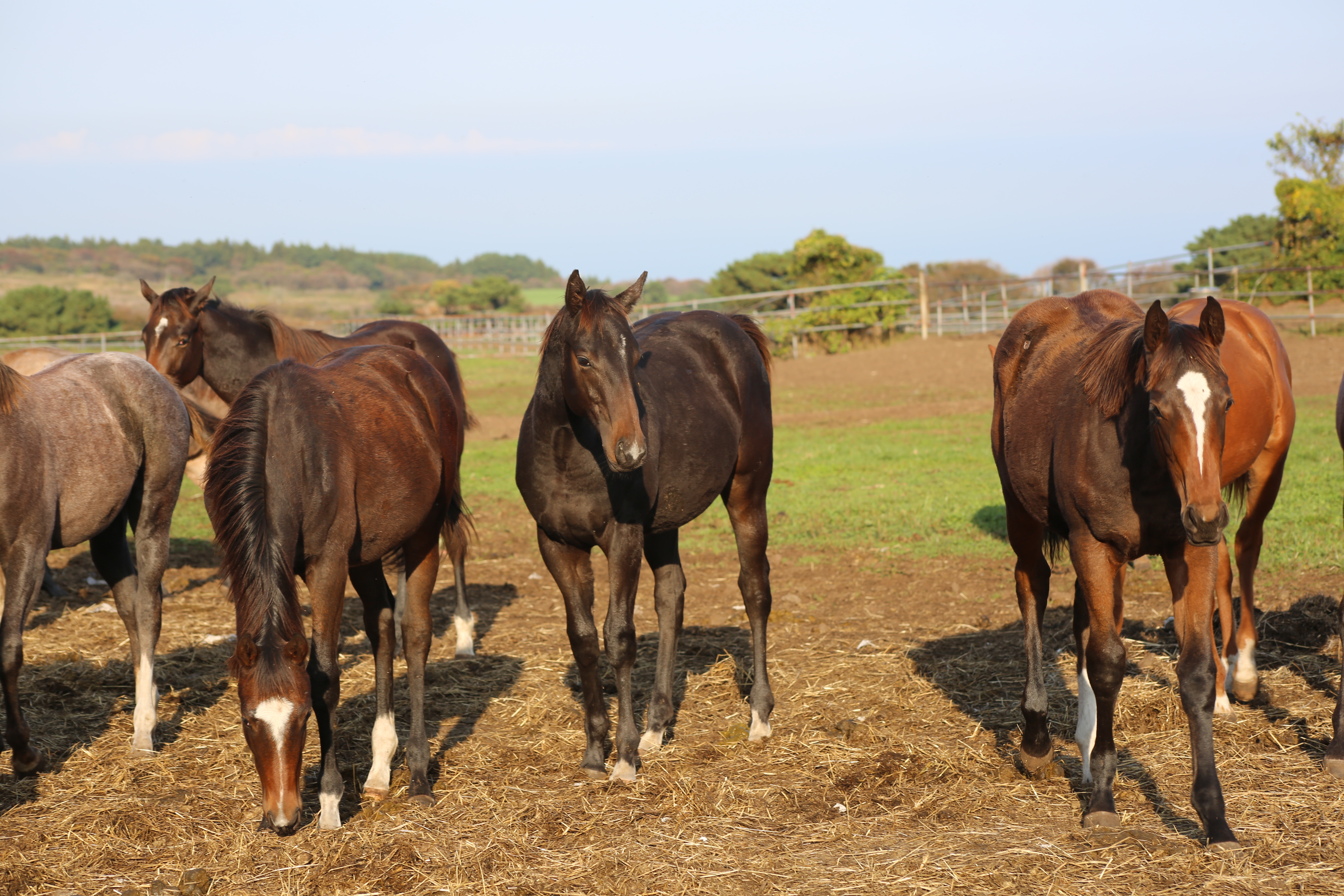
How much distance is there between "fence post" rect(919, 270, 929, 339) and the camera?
2694 centimetres

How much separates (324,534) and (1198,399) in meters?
3.31

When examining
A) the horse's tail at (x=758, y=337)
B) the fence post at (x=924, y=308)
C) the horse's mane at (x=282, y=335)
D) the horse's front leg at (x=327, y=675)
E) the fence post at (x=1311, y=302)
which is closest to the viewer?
the horse's front leg at (x=327, y=675)

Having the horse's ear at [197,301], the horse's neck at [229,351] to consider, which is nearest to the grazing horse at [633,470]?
the horse's neck at [229,351]

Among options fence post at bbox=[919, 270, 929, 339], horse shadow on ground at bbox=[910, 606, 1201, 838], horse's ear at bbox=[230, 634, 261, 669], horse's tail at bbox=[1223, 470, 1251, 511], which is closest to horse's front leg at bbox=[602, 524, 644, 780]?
horse's ear at bbox=[230, 634, 261, 669]

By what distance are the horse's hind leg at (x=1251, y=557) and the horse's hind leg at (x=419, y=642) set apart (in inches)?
161

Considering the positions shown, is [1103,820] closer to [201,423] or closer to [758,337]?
[758,337]

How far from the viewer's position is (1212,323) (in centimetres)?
342

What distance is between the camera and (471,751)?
5000mm

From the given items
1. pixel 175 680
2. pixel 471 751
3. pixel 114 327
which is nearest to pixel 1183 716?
pixel 471 751

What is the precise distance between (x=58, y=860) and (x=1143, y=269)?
29600mm

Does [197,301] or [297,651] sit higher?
[197,301]

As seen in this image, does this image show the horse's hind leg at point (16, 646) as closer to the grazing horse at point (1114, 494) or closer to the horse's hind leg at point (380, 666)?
the horse's hind leg at point (380, 666)

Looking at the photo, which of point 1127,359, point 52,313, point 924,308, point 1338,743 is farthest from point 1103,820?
point 52,313

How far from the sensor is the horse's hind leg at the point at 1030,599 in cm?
452
